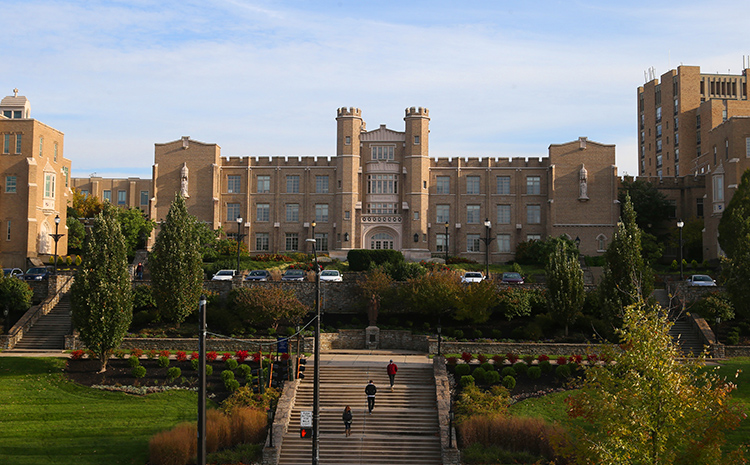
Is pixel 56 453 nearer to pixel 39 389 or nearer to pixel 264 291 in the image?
pixel 39 389

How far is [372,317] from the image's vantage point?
40062mm

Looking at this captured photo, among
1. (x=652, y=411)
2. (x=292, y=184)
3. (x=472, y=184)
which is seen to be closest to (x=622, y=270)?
(x=652, y=411)

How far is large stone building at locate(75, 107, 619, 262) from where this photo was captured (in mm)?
64562

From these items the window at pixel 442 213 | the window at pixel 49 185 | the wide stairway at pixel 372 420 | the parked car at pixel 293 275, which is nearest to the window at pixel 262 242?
the window at pixel 442 213

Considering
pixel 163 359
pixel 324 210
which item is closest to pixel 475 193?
pixel 324 210

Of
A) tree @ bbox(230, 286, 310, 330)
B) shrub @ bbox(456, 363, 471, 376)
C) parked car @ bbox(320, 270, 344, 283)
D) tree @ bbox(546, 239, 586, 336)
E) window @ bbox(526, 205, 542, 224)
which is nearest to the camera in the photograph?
shrub @ bbox(456, 363, 471, 376)

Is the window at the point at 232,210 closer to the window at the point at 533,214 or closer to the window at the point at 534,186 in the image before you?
the window at the point at 533,214

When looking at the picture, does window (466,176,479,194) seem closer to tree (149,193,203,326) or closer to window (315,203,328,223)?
window (315,203,328,223)

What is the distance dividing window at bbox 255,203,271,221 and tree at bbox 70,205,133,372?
3296 centimetres

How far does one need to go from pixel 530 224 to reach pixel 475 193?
228 inches

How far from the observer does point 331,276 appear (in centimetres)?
4494

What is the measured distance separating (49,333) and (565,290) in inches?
1067

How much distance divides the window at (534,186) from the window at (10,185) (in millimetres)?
43469

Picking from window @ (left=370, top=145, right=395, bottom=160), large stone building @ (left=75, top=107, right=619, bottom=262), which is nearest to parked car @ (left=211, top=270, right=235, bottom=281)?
large stone building @ (left=75, top=107, right=619, bottom=262)
